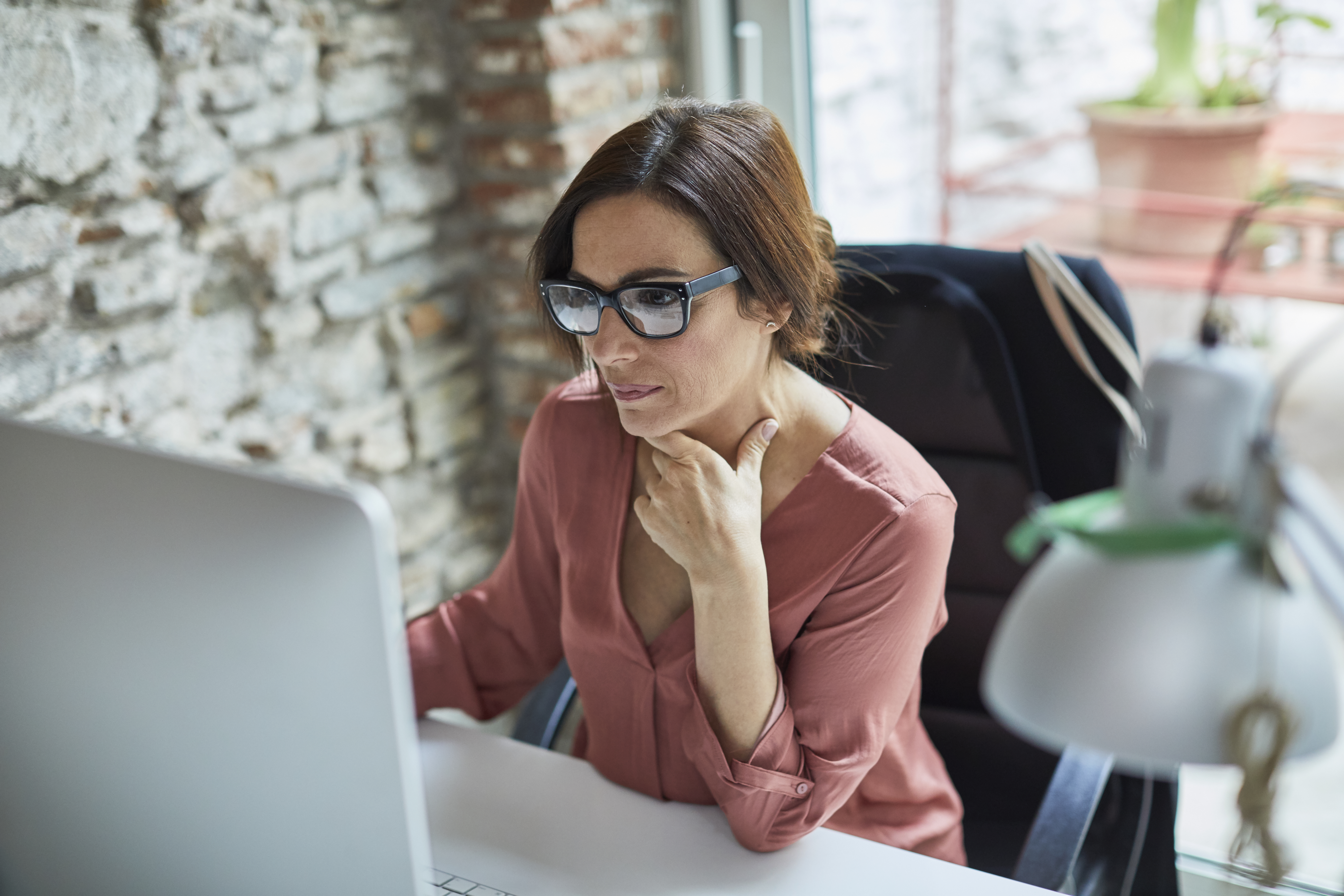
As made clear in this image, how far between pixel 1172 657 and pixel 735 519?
60 centimetres

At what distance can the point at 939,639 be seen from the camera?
142 centimetres

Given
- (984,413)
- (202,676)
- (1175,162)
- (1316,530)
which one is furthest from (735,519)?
(1175,162)

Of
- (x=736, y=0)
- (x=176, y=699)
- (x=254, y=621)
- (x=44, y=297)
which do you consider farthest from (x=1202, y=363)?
(x=736, y=0)

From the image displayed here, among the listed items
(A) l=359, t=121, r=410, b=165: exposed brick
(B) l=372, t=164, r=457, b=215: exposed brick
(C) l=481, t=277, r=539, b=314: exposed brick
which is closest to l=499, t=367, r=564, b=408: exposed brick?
(C) l=481, t=277, r=539, b=314: exposed brick

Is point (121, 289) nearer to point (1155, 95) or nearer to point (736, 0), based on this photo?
point (736, 0)

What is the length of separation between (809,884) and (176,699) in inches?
22.6

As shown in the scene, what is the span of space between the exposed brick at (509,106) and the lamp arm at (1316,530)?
1.63 meters

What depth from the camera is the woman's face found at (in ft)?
3.48

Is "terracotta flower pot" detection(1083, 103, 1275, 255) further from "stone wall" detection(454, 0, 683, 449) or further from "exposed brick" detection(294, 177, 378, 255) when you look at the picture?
"exposed brick" detection(294, 177, 378, 255)

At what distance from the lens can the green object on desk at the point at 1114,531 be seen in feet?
1.62

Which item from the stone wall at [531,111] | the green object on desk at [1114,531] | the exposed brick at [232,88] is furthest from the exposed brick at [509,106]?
the green object on desk at [1114,531]

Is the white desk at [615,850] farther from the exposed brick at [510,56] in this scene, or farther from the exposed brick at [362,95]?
the exposed brick at [510,56]

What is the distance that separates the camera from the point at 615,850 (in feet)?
3.38

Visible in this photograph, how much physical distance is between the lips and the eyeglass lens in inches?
2.6
